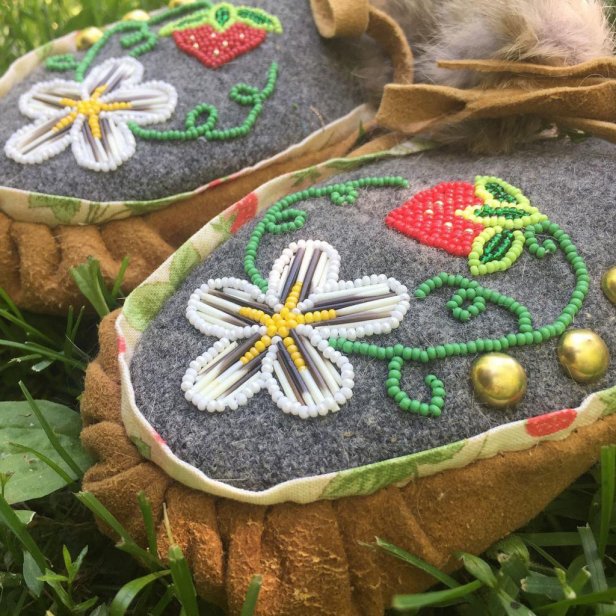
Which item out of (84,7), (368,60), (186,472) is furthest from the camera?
(84,7)

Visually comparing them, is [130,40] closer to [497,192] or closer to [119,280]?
[119,280]

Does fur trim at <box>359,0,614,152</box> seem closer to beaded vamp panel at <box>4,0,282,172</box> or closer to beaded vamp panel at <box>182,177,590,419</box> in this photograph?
beaded vamp panel at <box>182,177,590,419</box>

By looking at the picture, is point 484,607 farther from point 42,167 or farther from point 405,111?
point 42,167

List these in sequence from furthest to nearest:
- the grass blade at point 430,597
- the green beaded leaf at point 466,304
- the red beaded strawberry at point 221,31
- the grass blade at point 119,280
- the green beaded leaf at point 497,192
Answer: the red beaded strawberry at point 221,31
the grass blade at point 119,280
the green beaded leaf at point 497,192
the green beaded leaf at point 466,304
the grass blade at point 430,597

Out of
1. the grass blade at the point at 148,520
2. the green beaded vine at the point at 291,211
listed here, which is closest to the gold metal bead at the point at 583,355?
the green beaded vine at the point at 291,211

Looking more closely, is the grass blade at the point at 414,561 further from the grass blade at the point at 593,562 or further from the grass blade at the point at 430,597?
the grass blade at the point at 593,562

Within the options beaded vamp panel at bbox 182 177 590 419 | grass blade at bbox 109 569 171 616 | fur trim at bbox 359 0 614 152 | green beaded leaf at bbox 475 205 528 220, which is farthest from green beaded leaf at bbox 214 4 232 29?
grass blade at bbox 109 569 171 616

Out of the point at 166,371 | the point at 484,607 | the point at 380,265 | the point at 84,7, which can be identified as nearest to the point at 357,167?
the point at 380,265
